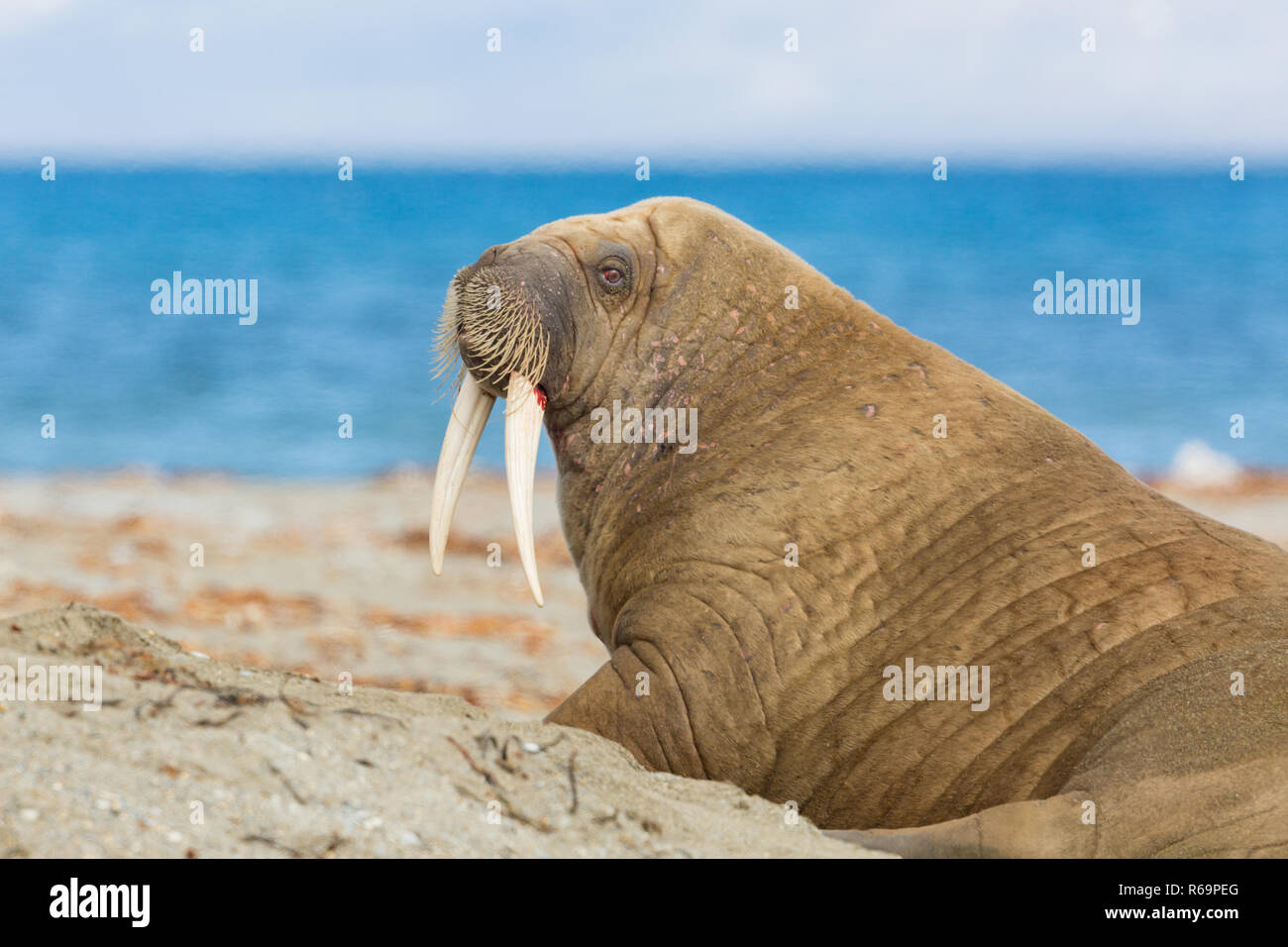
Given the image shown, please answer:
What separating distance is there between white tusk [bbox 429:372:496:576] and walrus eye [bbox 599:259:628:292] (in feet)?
2.17

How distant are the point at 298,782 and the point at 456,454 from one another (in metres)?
2.68

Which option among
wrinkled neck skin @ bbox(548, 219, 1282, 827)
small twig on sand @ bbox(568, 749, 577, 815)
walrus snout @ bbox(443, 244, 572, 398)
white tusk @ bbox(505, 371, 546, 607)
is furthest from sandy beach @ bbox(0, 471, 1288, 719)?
small twig on sand @ bbox(568, 749, 577, 815)

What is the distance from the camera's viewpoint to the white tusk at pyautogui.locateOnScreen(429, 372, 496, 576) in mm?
5914

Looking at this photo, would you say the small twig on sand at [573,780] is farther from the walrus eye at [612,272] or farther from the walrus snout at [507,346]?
the walrus eye at [612,272]

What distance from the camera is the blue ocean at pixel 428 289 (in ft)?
80.0

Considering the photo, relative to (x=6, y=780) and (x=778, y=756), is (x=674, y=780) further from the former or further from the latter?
(x=6, y=780)

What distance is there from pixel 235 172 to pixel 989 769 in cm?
5002

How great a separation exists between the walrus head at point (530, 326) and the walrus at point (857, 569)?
13 mm

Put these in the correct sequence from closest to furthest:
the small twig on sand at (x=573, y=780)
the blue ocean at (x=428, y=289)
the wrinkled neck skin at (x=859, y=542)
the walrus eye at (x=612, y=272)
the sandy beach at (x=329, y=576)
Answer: the small twig on sand at (x=573, y=780) → the wrinkled neck skin at (x=859, y=542) → the walrus eye at (x=612, y=272) → the sandy beach at (x=329, y=576) → the blue ocean at (x=428, y=289)

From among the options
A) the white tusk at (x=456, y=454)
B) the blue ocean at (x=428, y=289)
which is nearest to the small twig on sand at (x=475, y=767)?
the white tusk at (x=456, y=454)

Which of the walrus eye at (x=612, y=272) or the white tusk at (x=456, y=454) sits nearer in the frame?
the white tusk at (x=456, y=454)

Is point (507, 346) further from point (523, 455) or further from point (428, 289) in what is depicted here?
point (428, 289)
